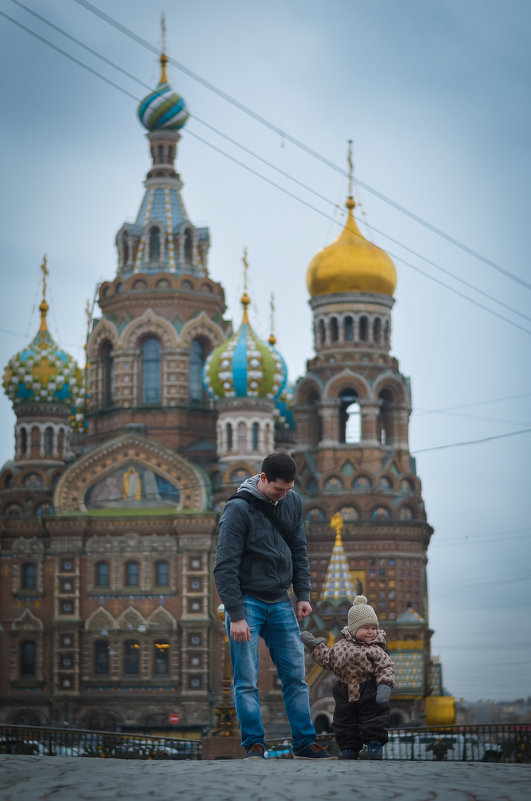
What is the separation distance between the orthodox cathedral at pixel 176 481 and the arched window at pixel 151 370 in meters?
0.07

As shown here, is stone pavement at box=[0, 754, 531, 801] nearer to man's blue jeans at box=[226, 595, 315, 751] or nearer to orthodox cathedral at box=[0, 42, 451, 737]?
man's blue jeans at box=[226, 595, 315, 751]

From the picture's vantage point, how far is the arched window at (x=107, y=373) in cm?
4778

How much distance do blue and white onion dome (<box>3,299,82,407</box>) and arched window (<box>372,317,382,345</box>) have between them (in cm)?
914

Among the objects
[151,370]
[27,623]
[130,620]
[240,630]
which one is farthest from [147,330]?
[240,630]

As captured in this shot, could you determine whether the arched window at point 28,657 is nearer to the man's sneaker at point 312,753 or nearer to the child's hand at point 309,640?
the child's hand at point 309,640

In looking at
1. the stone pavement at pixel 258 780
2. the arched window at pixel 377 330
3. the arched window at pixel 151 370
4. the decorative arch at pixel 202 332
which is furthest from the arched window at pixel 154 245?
the stone pavement at pixel 258 780

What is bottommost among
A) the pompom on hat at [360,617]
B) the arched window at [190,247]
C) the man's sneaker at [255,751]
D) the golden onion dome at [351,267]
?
the man's sneaker at [255,751]

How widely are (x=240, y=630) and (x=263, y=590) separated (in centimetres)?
37

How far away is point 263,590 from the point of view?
9562mm

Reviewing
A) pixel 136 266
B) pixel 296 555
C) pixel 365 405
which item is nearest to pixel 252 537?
pixel 296 555

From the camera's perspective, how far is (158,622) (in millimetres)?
42156

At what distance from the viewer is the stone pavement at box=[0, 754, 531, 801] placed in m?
7.21

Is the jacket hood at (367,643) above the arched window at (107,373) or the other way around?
the other way around

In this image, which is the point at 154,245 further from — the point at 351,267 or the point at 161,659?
the point at 161,659
